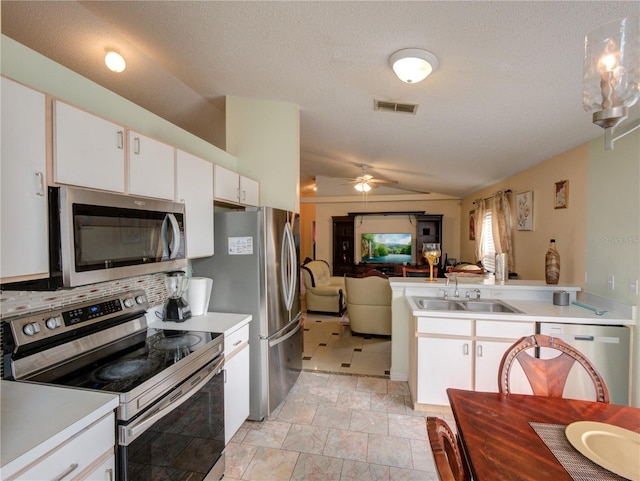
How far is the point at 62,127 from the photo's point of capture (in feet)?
4.26

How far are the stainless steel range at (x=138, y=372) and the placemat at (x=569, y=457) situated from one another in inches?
61.1

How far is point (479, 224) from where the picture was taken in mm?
5652

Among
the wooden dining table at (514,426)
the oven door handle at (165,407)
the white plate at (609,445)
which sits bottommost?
the oven door handle at (165,407)

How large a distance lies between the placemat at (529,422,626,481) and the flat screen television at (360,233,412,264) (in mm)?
6336

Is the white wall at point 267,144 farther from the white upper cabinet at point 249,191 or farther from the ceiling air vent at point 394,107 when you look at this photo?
the ceiling air vent at point 394,107

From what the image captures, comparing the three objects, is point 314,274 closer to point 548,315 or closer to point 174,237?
point 548,315

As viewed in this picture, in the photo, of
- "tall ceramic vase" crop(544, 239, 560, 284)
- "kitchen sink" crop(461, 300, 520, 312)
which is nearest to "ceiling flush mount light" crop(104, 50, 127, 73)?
"kitchen sink" crop(461, 300, 520, 312)

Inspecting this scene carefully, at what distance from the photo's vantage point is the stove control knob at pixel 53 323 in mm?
1449

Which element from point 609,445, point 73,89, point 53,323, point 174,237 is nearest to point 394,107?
point 174,237

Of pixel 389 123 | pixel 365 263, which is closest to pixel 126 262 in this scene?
pixel 389 123

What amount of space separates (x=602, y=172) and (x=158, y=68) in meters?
3.79

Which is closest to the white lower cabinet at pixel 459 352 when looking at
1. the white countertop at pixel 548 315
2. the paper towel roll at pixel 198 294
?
the white countertop at pixel 548 315

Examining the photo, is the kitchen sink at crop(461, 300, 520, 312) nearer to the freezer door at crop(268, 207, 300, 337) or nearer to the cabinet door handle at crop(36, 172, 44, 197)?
the freezer door at crop(268, 207, 300, 337)

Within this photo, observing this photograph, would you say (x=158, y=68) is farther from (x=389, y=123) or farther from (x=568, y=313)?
(x=568, y=313)
